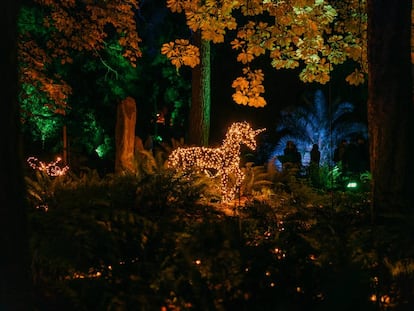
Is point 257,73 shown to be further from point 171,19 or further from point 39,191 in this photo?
point 171,19

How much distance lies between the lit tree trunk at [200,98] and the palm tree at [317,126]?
718cm

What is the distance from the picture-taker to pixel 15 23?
3936 mm

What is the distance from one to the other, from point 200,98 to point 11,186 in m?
12.3

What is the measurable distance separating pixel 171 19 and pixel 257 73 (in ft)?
48.4

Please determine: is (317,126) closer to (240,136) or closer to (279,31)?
(240,136)

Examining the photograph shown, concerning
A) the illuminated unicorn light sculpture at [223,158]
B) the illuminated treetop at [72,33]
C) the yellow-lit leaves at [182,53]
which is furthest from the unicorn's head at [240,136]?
the illuminated treetop at [72,33]

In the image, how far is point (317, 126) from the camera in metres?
22.9

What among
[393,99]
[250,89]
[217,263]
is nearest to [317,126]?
[250,89]

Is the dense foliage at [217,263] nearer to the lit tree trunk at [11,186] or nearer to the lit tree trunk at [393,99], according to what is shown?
the lit tree trunk at [11,186]

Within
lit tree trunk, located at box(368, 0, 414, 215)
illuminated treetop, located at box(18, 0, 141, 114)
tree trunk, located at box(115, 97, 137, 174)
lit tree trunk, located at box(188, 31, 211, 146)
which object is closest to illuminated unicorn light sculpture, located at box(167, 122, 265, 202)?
illuminated treetop, located at box(18, 0, 141, 114)

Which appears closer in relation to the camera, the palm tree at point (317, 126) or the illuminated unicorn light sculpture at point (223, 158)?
the illuminated unicorn light sculpture at point (223, 158)

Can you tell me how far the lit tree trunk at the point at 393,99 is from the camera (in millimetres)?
6375

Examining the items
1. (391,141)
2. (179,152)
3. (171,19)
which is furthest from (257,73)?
(171,19)

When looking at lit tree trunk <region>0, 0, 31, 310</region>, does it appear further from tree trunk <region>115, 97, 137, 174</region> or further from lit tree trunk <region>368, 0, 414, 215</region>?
tree trunk <region>115, 97, 137, 174</region>
